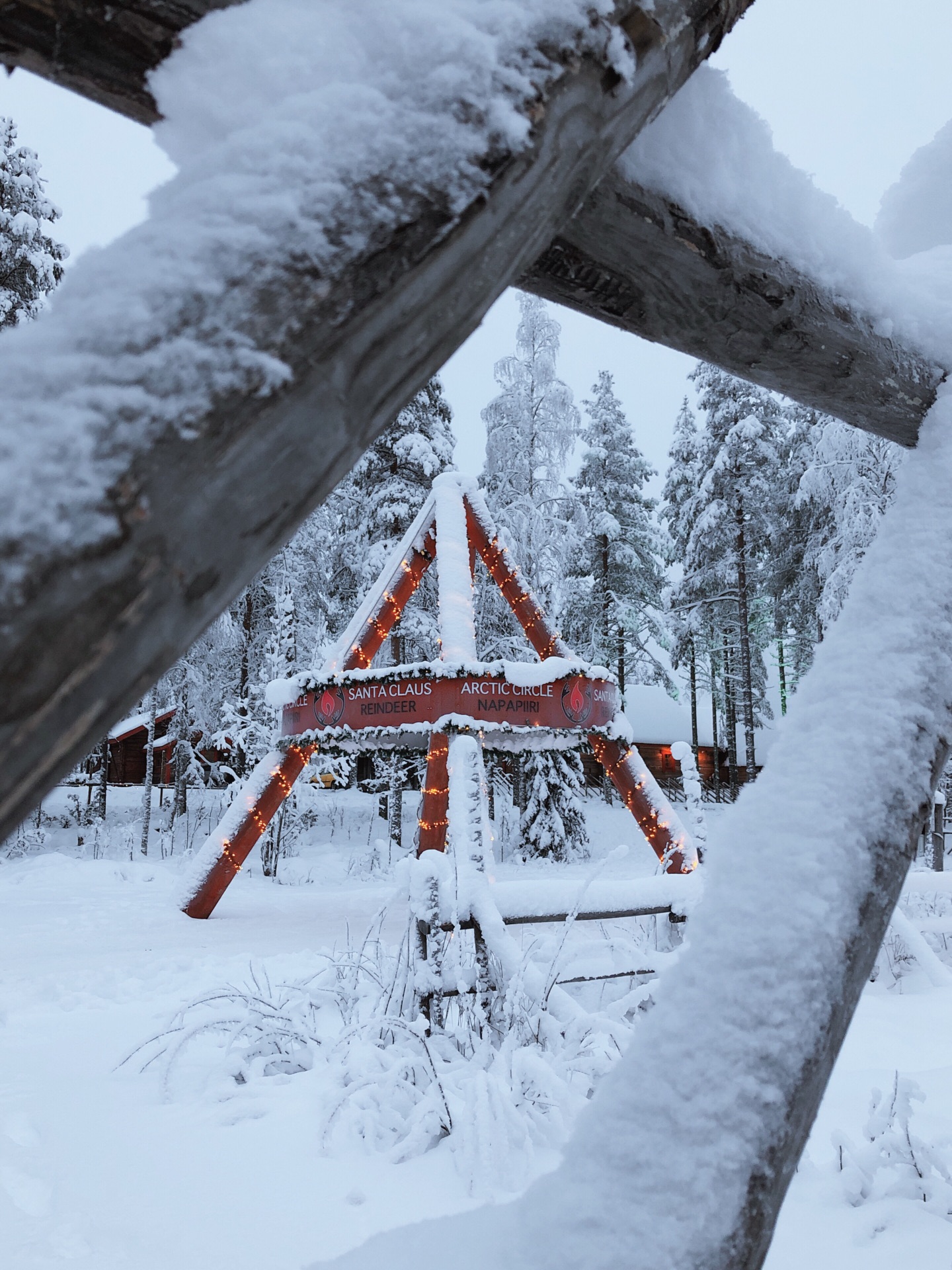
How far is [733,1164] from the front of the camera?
854 mm

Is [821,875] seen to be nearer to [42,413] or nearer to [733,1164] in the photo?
[733,1164]

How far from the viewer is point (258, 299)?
1.94 feet

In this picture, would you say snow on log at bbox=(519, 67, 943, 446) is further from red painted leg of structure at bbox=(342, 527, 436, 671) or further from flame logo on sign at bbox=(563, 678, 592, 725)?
red painted leg of structure at bbox=(342, 527, 436, 671)

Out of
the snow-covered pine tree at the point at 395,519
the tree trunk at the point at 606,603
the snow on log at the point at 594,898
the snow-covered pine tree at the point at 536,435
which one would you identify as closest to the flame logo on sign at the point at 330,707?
the snow on log at the point at 594,898

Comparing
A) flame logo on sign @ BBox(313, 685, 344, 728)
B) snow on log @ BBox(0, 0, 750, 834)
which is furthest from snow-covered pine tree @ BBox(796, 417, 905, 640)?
snow on log @ BBox(0, 0, 750, 834)

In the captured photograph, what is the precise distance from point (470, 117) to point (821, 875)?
37.6 inches

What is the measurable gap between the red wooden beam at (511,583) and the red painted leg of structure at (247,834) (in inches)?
125

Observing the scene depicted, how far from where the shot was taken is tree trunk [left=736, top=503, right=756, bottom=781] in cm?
1928

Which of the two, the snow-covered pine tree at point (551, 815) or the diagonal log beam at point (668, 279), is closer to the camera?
the diagonal log beam at point (668, 279)

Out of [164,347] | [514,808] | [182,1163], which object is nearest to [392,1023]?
[182,1163]

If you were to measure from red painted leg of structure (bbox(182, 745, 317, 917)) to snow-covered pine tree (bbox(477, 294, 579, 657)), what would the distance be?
929 cm

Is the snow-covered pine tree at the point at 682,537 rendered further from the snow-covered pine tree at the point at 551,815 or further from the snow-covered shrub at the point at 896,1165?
the snow-covered shrub at the point at 896,1165

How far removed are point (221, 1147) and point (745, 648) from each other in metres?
18.6

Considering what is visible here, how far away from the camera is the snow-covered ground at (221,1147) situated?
2.07m
